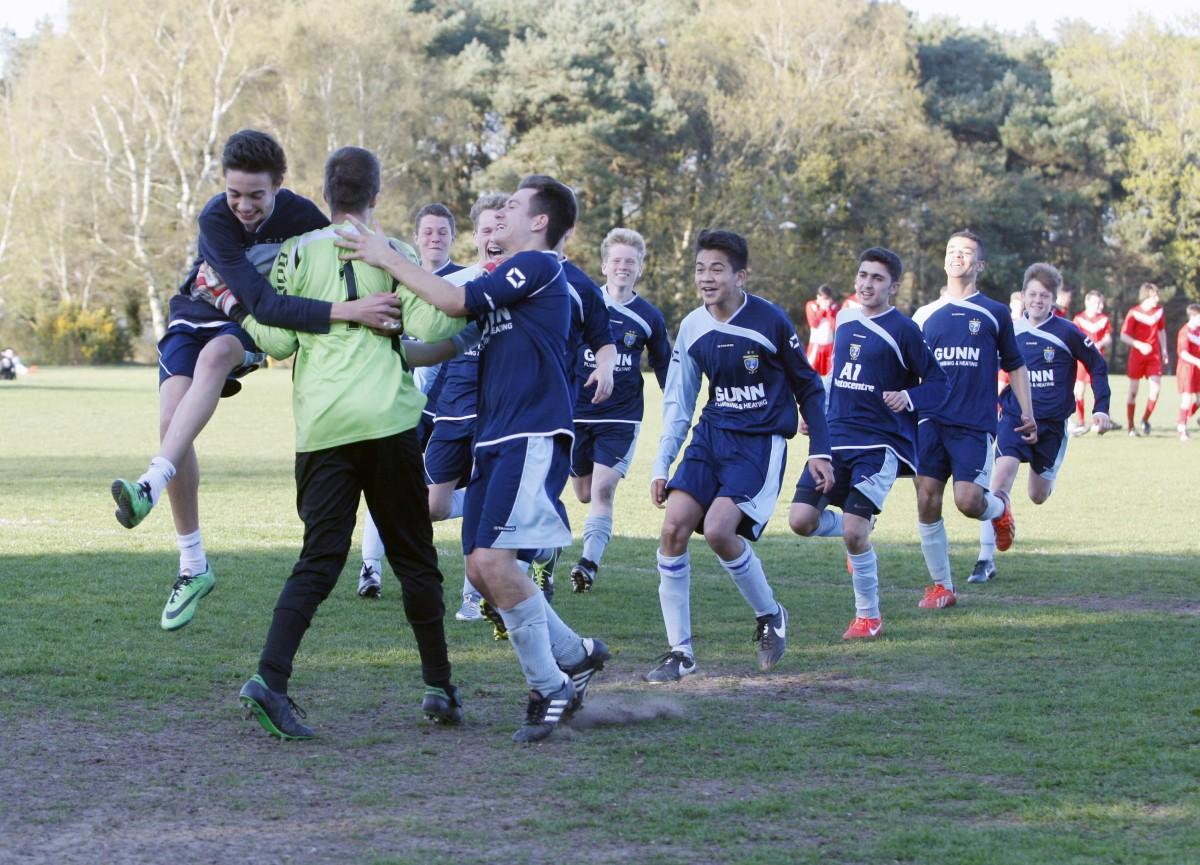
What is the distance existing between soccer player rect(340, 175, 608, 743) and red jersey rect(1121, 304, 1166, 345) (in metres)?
20.2

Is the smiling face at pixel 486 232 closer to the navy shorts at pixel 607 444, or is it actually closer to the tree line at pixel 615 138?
the navy shorts at pixel 607 444

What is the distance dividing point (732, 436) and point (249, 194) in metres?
2.49

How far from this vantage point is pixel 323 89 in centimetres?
5106

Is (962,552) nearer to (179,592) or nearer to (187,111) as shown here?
(179,592)

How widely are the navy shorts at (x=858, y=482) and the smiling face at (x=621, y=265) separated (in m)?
2.17

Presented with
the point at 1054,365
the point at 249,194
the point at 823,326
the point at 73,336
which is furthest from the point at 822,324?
the point at 73,336

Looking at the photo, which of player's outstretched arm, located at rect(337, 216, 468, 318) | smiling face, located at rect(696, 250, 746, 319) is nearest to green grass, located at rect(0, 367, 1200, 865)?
player's outstretched arm, located at rect(337, 216, 468, 318)

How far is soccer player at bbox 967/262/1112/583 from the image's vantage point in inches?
420

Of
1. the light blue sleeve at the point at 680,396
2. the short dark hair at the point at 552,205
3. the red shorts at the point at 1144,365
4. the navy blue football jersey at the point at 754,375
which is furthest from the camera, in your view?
the red shorts at the point at 1144,365

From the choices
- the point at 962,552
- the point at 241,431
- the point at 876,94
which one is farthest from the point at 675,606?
the point at 876,94

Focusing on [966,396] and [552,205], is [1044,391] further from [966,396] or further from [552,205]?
[552,205]

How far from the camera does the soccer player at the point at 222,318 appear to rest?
5.25 m

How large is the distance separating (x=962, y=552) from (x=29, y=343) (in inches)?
2001

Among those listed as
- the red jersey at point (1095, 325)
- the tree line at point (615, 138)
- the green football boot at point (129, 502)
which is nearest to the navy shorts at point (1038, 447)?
the green football boot at point (129, 502)
